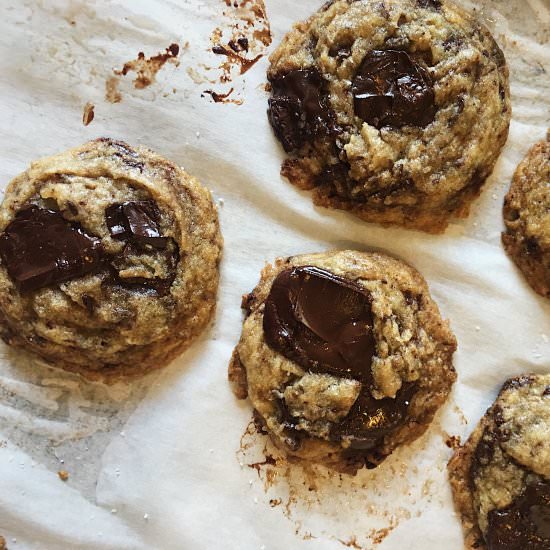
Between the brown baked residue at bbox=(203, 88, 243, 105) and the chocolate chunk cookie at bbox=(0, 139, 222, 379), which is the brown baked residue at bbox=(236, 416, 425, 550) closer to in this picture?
the chocolate chunk cookie at bbox=(0, 139, 222, 379)

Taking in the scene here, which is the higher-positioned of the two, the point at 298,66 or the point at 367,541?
the point at 298,66

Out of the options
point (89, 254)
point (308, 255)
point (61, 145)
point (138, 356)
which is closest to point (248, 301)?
point (308, 255)

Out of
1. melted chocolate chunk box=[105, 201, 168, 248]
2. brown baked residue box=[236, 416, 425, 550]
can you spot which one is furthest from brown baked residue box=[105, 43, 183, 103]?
brown baked residue box=[236, 416, 425, 550]

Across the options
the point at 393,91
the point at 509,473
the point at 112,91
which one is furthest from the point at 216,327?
the point at 509,473

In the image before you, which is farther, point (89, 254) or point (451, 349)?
point (451, 349)

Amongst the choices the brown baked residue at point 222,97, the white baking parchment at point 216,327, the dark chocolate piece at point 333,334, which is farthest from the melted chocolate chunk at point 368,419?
the brown baked residue at point 222,97

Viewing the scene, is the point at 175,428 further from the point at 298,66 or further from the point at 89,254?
the point at 298,66
